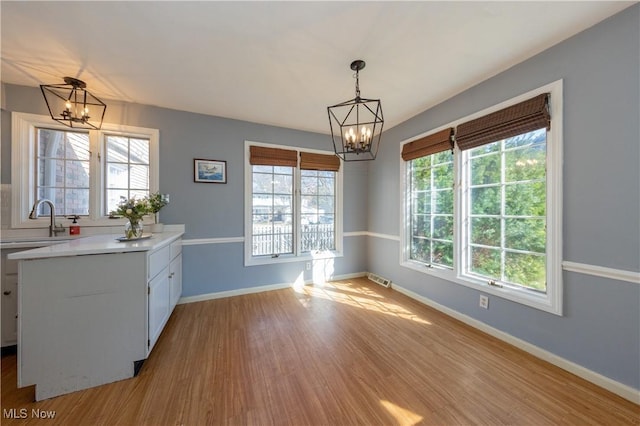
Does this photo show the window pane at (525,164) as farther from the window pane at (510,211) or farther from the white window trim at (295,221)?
the white window trim at (295,221)

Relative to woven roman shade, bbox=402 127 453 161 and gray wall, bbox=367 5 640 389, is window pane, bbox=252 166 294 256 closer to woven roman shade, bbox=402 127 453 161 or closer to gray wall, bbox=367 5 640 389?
woven roman shade, bbox=402 127 453 161

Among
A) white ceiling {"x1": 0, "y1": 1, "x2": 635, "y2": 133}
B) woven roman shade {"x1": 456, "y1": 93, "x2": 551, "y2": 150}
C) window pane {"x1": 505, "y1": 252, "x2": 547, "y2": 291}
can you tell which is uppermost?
white ceiling {"x1": 0, "y1": 1, "x2": 635, "y2": 133}

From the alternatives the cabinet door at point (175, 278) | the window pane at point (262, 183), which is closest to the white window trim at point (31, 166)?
the cabinet door at point (175, 278)

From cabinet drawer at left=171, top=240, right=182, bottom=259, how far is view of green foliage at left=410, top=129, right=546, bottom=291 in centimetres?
314

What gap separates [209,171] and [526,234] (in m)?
3.62

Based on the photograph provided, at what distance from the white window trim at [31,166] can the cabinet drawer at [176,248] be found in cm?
69

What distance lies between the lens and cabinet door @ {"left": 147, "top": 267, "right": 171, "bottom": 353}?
73.0 inches

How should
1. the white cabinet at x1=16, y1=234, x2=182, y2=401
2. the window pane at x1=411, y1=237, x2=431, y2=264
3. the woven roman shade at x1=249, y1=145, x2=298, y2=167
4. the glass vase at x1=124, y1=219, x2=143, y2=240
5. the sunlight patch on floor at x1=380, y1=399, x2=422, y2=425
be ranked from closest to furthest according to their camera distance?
the sunlight patch on floor at x1=380, y1=399, x2=422, y2=425 → the white cabinet at x1=16, y1=234, x2=182, y2=401 → the glass vase at x1=124, y1=219, x2=143, y2=240 → the window pane at x1=411, y1=237, x2=431, y2=264 → the woven roman shade at x1=249, y1=145, x2=298, y2=167

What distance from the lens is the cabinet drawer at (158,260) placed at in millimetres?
1854

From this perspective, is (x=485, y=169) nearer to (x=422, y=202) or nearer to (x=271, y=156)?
(x=422, y=202)

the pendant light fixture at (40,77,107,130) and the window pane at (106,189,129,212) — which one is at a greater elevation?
the pendant light fixture at (40,77,107,130)

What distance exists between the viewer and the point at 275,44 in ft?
6.00

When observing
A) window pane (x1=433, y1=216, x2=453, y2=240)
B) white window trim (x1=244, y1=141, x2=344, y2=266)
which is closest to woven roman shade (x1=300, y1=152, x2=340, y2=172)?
white window trim (x1=244, y1=141, x2=344, y2=266)

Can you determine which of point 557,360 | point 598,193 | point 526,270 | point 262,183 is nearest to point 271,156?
point 262,183
